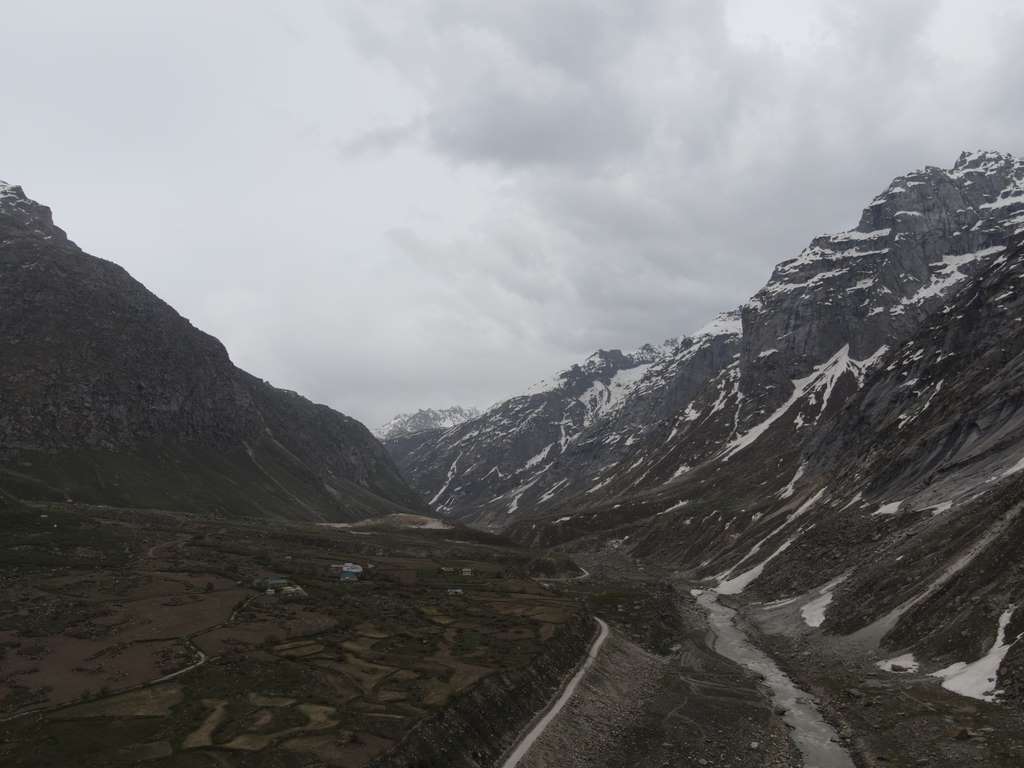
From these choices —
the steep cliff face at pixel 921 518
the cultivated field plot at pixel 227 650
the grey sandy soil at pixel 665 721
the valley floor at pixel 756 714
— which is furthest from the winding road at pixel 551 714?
the steep cliff face at pixel 921 518

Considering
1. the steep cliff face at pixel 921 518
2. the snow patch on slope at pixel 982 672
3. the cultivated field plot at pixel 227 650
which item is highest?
the steep cliff face at pixel 921 518

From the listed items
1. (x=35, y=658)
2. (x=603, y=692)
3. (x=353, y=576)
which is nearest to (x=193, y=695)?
(x=35, y=658)

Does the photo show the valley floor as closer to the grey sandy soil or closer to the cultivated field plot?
the grey sandy soil

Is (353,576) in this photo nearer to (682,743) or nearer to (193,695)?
(193,695)

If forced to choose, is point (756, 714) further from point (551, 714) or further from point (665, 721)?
Result: point (551, 714)

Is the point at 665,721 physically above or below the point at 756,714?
below

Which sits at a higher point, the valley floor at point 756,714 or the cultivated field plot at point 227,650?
the valley floor at point 756,714

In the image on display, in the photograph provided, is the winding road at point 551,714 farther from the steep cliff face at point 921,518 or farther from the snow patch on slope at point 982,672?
the snow patch on slope at point 982,672

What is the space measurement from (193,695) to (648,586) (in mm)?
105381

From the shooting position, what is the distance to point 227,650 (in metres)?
63.2

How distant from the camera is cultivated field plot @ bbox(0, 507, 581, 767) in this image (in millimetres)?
40625

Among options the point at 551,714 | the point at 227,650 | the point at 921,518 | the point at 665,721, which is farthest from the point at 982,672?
the point at 227,650

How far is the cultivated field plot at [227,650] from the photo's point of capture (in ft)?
133

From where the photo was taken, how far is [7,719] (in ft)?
139
